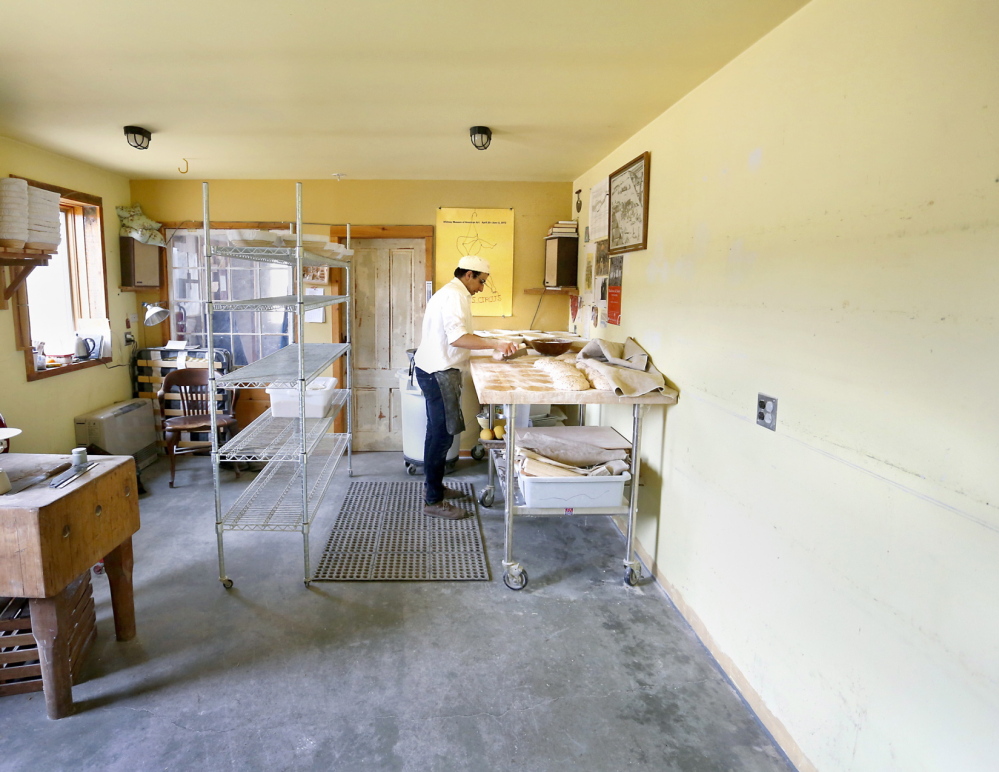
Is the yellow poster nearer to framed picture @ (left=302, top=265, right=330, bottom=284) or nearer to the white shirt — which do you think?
framed picture @ (left=302, top=265, right=330, bottom=284)

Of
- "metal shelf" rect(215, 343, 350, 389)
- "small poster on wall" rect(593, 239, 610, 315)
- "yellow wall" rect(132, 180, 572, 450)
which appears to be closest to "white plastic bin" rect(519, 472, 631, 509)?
"metal shelf" rect(215, 343, 350, 389)

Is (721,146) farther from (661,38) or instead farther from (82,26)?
(82,26)

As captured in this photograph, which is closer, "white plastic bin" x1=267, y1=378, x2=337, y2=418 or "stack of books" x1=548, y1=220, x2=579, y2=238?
"white plastic bin" x1=267, y1=378, x2=337, y2=418

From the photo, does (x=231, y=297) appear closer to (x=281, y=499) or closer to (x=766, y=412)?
(x=281, y=499)

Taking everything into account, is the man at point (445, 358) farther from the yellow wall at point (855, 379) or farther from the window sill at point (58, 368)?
the window sill at point (58, 368)

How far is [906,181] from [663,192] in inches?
61.7

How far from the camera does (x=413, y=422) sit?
4.51 meters

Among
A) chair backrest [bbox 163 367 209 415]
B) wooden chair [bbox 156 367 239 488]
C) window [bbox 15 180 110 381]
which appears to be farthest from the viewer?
chair backrest [bbox 163 367 209 415]

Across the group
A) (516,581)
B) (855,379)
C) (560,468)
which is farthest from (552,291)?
(855,379)

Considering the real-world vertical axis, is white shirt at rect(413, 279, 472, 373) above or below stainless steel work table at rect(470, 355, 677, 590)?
above

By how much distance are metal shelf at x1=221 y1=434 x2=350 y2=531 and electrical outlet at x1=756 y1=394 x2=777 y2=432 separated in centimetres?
207

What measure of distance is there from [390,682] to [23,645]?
131 cm

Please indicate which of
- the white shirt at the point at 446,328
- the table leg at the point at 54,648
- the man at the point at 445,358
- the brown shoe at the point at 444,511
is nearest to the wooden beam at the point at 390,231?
the man at the point at 445,358

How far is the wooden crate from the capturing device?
202cm
